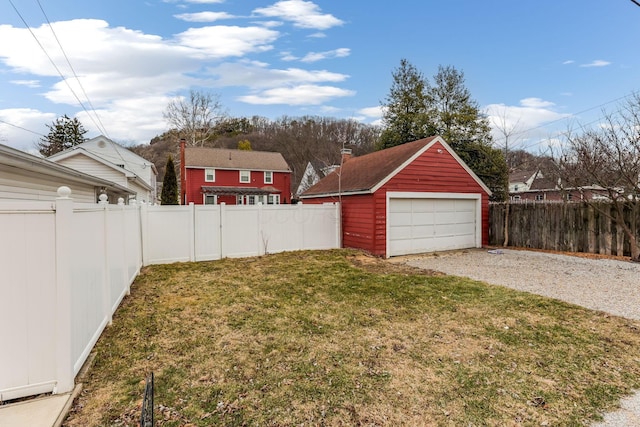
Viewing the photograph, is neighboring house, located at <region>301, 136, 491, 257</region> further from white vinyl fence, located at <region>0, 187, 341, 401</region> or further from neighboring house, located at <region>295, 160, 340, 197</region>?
neighboring house, located at <region>295, 160, 340, 197</region>

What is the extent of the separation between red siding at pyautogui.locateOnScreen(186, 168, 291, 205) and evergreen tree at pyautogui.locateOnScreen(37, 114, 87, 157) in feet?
71.5

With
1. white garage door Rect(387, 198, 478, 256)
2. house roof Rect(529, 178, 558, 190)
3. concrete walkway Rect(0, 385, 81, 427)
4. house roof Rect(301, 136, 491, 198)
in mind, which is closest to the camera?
concrete walkway Rect(0, 385, 81, 427)

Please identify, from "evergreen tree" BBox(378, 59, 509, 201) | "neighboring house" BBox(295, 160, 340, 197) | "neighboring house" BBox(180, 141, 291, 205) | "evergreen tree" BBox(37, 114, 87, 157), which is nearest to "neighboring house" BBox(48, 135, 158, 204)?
"neighboring house" BBox(180, 141, 291, 205)

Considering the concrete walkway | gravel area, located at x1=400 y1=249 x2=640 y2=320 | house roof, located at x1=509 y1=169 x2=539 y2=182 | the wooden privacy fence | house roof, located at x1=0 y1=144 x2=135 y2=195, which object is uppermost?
house roof, located at x1=509 y1=169 x2=539 y2=182

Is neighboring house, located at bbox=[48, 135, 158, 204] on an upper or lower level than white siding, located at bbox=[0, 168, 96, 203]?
upper

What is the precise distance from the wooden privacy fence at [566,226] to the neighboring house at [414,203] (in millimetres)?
811

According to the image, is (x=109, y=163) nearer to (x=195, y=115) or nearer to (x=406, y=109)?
(x=406, y=109)

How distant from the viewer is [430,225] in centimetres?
1176

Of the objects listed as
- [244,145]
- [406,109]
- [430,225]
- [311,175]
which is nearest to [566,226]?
[430,225]

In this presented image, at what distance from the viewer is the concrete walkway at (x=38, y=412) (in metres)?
2.35

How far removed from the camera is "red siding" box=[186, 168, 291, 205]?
26562 mm

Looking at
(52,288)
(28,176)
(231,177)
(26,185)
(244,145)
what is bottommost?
(52,288)

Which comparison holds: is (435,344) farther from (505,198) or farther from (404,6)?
(505,198)

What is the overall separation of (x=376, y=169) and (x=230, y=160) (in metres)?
19.0
